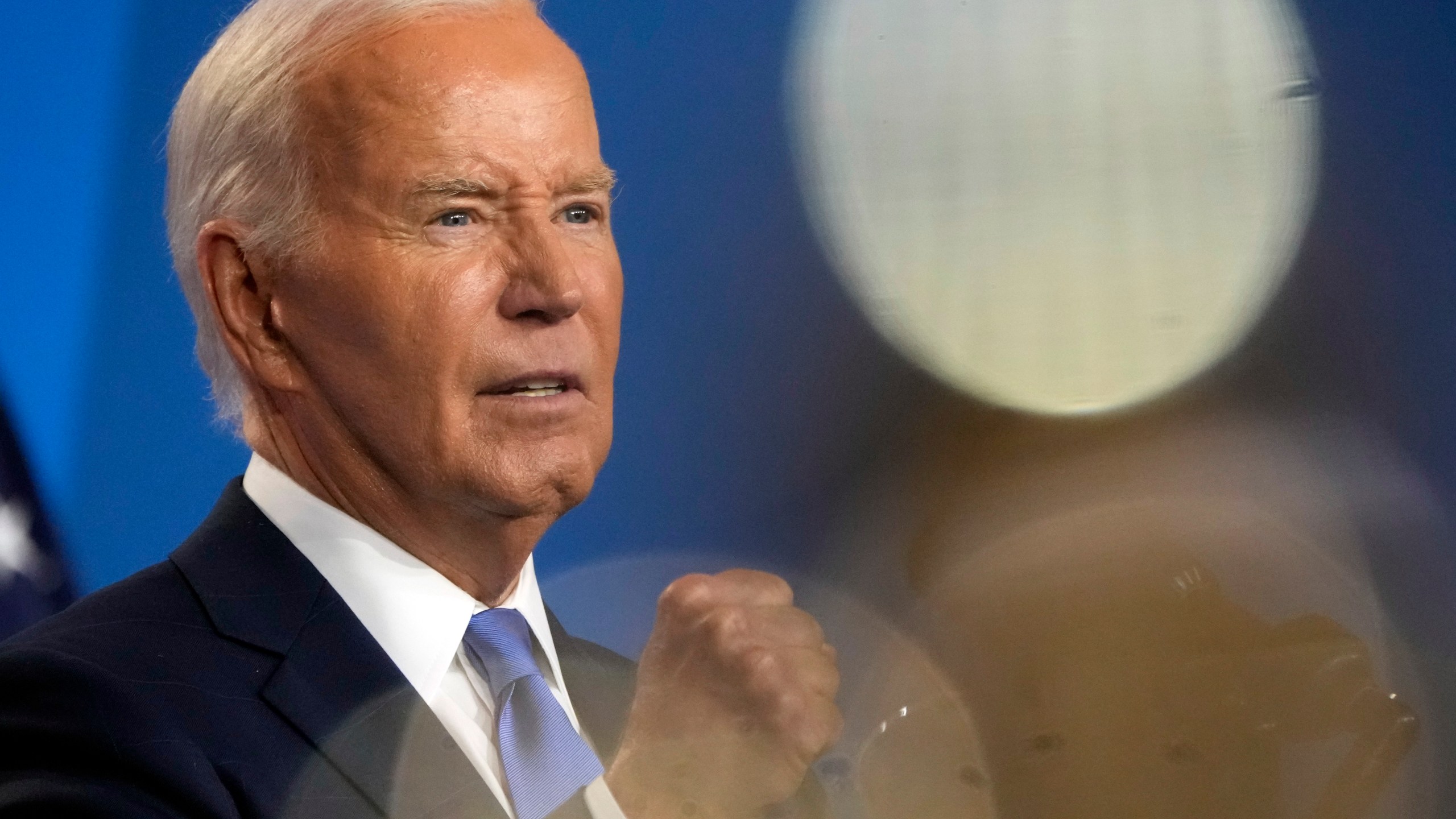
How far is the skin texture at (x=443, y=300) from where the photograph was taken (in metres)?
0.91

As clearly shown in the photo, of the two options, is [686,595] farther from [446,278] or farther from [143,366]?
[143,366]

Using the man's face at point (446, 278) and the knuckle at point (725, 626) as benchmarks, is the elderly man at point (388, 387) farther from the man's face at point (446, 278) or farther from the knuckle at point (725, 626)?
the knuckle at point (725, 626)

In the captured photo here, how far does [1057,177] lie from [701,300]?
41cm

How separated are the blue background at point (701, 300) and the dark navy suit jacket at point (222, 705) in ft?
0.89

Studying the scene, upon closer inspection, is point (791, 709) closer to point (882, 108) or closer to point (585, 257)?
point (585, 257)

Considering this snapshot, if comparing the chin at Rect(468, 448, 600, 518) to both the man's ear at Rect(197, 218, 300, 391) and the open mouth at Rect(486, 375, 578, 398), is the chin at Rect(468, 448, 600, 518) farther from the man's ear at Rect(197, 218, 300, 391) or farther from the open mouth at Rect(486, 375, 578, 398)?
the man's ear at Rect(197, 218, 300, 391)

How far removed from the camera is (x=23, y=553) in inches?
44.9

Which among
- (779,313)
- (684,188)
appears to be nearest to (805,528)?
(779,313)

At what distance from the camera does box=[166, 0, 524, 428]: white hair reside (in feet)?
3.01

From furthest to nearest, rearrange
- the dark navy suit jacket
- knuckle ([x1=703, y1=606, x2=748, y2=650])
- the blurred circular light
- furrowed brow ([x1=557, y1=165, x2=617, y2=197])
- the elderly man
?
the blurred circular light < knuckle ([x1=703, y1=606, x2=748, y2=650]) < furrowed brow ([x1=557, y1=165, x2=617, y2=197]) < the elderly man < the dark navy suit jacket

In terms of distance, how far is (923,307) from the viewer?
137cm

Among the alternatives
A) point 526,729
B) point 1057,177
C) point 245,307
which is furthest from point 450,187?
point 1057,177

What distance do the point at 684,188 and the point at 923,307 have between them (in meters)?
0.29

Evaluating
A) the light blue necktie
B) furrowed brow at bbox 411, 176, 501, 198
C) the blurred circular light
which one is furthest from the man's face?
the blurred circular light
